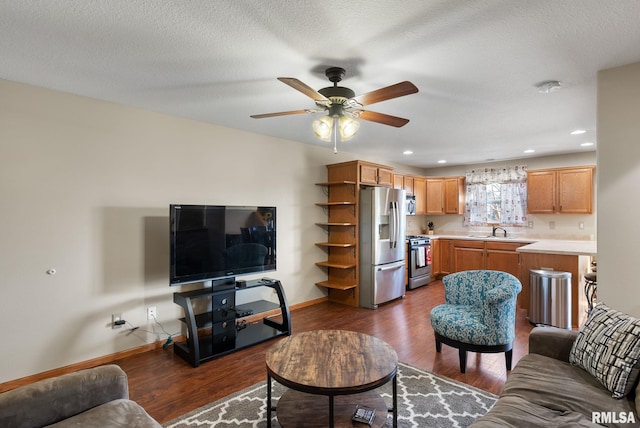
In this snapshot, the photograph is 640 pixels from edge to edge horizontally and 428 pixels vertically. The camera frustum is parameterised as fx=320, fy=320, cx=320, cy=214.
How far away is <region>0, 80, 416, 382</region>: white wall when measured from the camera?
2621 millimetres

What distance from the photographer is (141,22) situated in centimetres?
181

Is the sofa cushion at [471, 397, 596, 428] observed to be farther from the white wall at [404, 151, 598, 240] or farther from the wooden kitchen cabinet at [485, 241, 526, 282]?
the white wall at [404, 151, 598, 240]

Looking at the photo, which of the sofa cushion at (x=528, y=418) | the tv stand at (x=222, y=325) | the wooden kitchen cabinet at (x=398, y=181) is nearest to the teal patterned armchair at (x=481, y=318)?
the sofa cushion at (x=528, y=418)

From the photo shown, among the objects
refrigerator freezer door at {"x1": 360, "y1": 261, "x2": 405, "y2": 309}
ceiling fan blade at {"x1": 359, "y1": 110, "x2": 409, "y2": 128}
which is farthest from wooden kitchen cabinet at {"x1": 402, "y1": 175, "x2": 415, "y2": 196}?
ceiling fan blade at {"x1": 359, "y1": 110, "x2": 409, "y2": 128}

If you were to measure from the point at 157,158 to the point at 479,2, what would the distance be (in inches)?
124

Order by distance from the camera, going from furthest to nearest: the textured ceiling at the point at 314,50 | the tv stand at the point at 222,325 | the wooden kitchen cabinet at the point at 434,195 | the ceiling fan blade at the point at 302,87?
the wooden kitchen cabinet at the point at 434,195 → the tv stand at the point at 222,325 → the ceiling fan blade at the point at 302,87 → the textured ceiling at the point at 314,50

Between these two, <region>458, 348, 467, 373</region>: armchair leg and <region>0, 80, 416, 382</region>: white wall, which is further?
<region>458, 348, 467, 373</region>: armchair leg

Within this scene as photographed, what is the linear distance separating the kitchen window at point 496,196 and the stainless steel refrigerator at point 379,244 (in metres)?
2.65

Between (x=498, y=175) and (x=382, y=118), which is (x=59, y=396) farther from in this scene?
(x=498, y=175)

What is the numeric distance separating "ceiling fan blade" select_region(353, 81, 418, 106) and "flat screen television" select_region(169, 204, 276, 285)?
194cm

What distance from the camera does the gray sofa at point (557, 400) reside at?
1403 millimetres

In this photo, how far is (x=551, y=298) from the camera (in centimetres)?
378

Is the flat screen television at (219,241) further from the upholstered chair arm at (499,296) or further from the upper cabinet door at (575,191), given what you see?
the upper cabinet door at (575,191)

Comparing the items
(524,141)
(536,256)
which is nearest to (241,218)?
(536,256)
